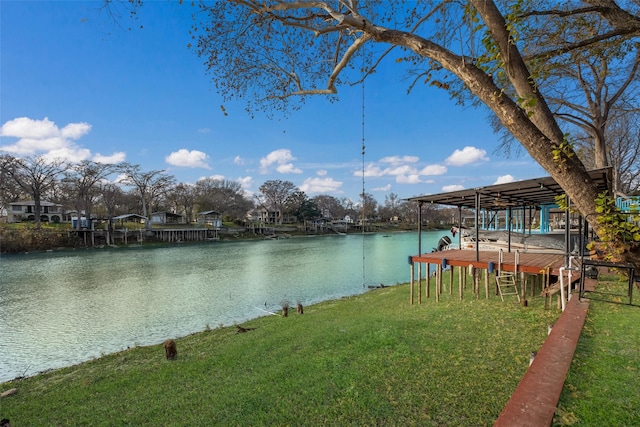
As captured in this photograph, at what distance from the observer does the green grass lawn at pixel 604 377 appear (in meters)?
2.40

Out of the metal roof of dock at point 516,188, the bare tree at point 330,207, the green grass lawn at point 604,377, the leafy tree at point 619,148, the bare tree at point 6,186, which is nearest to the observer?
the green grass lawn at point 604,377

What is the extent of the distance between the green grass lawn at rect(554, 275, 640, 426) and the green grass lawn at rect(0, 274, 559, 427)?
2.12ft

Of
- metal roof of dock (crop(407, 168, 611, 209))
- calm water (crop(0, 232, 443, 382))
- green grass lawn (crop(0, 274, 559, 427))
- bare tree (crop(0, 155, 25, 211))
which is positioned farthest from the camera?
bare tree (crop(0, 155, 25, 211))

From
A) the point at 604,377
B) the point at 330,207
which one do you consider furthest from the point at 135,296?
the point at 330,207

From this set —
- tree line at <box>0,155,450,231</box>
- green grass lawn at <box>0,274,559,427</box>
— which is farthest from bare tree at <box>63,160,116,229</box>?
green grass lawn at <box>0,274,559,427</box>

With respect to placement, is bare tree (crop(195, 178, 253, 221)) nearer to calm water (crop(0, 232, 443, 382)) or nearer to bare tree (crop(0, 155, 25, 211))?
bare tree (crop(0, 155, 25, 211))

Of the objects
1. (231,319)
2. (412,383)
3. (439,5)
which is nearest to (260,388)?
(412,383)

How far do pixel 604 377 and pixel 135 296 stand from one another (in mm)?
15887

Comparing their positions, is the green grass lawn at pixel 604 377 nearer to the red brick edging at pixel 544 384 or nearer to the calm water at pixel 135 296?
the red brick edging at pixel 544 384

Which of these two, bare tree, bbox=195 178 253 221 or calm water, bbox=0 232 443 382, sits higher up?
bare tree, bbox=195 178 253 221

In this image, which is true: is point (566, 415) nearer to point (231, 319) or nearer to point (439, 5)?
point (439, 5)

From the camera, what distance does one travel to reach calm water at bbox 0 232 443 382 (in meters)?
9.02

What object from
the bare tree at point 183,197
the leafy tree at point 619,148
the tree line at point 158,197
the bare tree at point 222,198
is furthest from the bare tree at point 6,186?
the leafy tree at point 619,148

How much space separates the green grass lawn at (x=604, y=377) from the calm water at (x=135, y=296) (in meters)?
9.12
